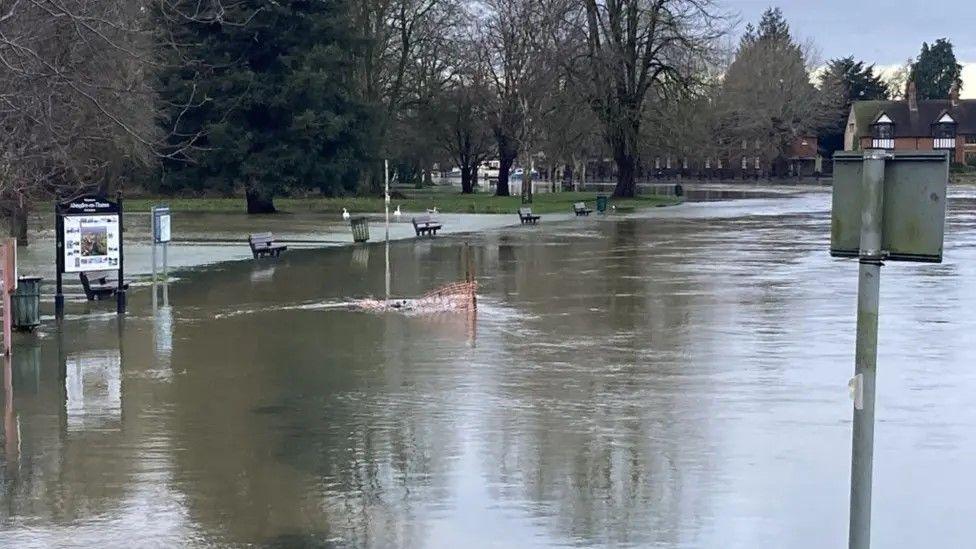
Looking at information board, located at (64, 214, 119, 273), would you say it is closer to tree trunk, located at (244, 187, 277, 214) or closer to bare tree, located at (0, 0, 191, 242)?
bare tree, located at (0, 0, 191, 242)

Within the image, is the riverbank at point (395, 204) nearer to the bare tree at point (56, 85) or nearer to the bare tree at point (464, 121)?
the bare tree at point (464, 121)

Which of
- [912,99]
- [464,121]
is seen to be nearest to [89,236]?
[464,121]

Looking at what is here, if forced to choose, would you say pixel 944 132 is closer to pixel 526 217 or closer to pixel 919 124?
pixel 919 124

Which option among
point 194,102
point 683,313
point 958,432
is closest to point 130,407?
point 958,432

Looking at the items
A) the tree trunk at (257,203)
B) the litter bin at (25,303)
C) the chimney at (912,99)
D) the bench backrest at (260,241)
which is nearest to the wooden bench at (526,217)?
the tree trunk at (257,203)

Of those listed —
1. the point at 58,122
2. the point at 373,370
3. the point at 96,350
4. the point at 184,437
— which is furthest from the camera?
the point at 58,122

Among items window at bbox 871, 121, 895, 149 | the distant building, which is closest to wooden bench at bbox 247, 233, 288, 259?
the distant building

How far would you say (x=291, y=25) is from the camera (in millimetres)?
54031

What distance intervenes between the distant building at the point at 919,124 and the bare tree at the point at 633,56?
211 ft

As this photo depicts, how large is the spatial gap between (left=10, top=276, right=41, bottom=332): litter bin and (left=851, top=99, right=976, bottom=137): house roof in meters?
118

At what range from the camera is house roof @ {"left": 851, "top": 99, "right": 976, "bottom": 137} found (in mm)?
125438

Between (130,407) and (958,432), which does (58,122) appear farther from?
(958,432)

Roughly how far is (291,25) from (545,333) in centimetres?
3990

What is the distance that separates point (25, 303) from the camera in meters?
17.1
